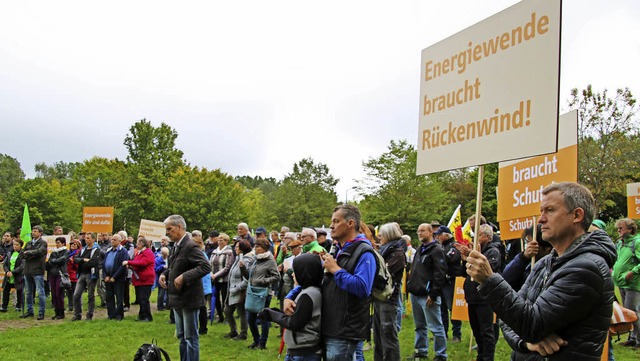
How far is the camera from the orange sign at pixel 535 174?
5.93 meters

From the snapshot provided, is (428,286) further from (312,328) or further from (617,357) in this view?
(312,328)

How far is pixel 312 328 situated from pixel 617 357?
6099mm

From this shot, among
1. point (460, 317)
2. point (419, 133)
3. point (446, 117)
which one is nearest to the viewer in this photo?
point (446, 117)

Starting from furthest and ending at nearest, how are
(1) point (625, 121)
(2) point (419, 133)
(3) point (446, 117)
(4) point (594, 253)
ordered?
(1) point (625, 121), (2) point (419, 133), (3) point (446, 117), (4) point (594, 253)

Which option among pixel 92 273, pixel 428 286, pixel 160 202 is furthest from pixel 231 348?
pixel 160 202

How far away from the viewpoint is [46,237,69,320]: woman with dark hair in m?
13.1

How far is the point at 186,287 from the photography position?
7.09 meters

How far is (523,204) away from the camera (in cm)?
635

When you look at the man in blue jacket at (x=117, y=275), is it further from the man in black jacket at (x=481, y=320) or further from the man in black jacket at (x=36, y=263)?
the man in black jacket at (x=481, y=320)

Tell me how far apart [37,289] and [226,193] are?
3859 cm

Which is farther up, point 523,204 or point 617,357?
point 523,204

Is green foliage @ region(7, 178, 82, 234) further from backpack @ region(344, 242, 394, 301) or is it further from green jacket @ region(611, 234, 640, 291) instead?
backpack @ region(344, 242, 394, 301)

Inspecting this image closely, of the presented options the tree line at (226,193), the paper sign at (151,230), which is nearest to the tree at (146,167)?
the tree line at (226,193)

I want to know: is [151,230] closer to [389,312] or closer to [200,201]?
[389,312]
